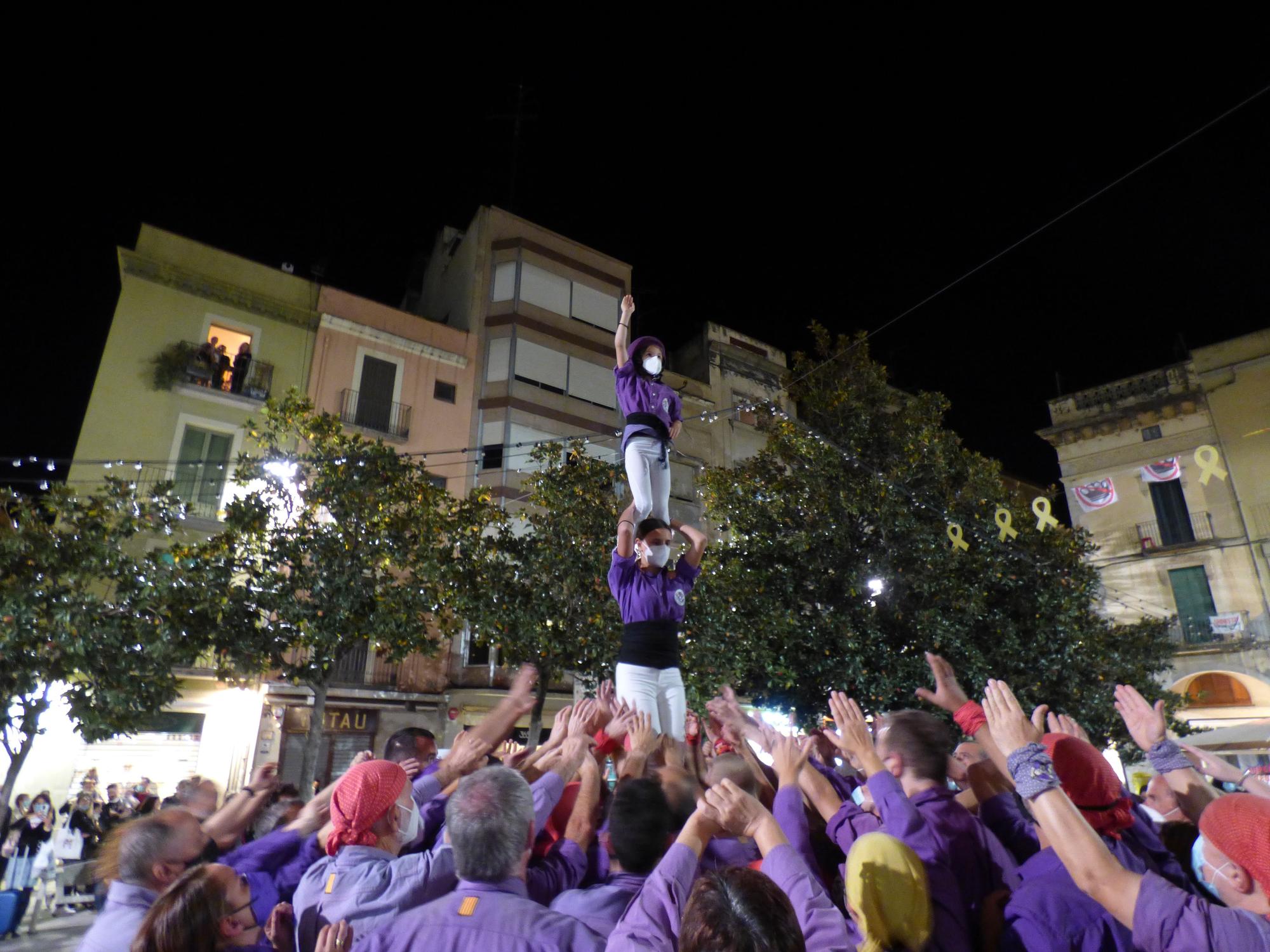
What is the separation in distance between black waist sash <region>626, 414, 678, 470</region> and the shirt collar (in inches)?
149

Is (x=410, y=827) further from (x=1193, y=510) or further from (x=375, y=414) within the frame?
(x=1193, y=510)

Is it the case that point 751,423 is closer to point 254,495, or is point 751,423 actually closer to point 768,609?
point 768,609

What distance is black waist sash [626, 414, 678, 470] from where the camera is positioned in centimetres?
604

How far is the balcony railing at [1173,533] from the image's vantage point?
23.4 meters

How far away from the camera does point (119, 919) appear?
112 inches

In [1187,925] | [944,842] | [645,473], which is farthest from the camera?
[645,473]

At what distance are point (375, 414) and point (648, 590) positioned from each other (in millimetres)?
18169

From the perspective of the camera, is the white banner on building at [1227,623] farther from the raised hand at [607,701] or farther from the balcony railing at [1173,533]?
the raised hand at [607,701]

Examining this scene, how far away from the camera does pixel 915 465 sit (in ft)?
53.6

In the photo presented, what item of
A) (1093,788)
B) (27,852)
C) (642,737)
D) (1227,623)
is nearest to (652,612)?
(642,737)

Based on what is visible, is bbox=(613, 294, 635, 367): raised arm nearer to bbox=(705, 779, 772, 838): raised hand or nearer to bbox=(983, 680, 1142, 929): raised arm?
bbox=(705, 779, 772, 838): raised hand

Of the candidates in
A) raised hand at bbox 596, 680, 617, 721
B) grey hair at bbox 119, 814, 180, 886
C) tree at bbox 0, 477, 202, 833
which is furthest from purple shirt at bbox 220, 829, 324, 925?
tree at bbox 0, 477, 202, 833

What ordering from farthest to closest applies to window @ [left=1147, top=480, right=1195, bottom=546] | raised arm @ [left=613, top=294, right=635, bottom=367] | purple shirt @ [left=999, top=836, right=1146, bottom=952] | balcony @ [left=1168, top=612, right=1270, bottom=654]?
1. window @ [left=1147, top=480, right=1195, bottom=546]
2. balcony @ [left=1168, top=612, right=1270, bottom=654]
3. raised arm @ [left=613, top=294, right=635, bottom=367]
4. purple shirt @ [left=999, top=836, right=1146, bottom=952]

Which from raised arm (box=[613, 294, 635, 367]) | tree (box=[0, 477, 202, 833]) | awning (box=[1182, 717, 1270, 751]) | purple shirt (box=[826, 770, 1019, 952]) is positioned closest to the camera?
purple shirt (box=[826, 770, 1019, 952])
